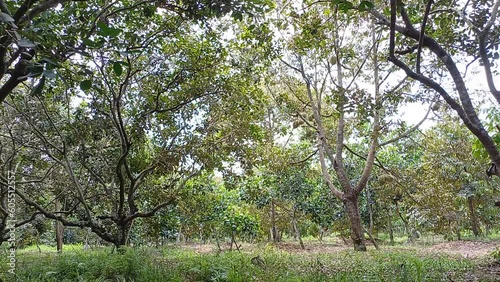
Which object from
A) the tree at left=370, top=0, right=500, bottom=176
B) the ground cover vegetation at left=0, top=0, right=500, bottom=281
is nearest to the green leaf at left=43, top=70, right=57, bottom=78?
the ground cover vegetation at left=0, top=0, right=500, bottom=281

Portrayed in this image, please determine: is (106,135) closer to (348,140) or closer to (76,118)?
(76,118)

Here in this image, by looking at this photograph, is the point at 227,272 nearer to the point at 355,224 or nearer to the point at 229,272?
the point at 229,272

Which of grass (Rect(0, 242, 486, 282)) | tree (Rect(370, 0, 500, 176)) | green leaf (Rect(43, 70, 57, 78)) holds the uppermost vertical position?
tree (Rect(370, 0, 500, 176))

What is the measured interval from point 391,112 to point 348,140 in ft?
19.6

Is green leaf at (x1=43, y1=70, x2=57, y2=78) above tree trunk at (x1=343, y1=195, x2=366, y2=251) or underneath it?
above

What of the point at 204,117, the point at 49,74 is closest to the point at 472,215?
the point at 204,117

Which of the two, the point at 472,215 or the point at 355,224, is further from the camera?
the point at 472,215

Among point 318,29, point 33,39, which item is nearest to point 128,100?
point 318,29

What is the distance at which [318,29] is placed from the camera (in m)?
6.17

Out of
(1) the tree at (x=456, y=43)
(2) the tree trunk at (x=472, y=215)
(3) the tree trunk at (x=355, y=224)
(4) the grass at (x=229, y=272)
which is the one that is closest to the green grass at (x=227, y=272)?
(4) the grass at (x=229, y=272)

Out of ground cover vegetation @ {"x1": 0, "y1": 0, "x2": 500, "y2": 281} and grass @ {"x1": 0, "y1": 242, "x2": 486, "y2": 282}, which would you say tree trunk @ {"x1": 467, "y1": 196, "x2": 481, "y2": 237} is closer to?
ground cover vegetation @ {"x1": 0, "y1": 0, "x2": 500, "y2": 281}

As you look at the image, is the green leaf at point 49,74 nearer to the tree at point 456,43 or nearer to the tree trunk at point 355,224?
the tree at point 456,43

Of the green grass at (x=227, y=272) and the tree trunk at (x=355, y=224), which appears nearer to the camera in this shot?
the green grass at (x=227, y=272)

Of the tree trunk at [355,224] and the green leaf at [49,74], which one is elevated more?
the green leaf at [49,74]
